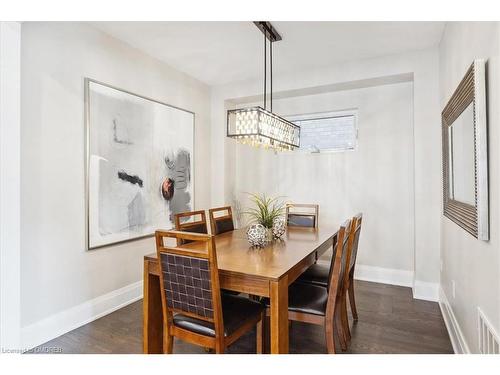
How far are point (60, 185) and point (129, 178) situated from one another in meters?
0.71

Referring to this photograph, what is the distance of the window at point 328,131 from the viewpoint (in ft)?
13.4

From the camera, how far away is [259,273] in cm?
174

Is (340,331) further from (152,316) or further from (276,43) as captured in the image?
(276,43)

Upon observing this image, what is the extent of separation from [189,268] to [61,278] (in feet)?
5.11

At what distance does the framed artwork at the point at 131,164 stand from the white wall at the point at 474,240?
9.47 feet

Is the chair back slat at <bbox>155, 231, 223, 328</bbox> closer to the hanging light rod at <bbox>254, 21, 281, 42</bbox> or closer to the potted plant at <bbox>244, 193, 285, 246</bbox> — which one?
the potted plant at <bbox>244, 193, 285, 246</bbox>

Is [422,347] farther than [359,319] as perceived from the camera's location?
No

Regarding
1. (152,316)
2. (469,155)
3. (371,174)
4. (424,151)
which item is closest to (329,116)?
(371,174)

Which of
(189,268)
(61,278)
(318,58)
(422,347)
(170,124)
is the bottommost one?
(422,347)

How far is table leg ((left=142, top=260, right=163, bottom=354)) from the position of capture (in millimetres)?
2031

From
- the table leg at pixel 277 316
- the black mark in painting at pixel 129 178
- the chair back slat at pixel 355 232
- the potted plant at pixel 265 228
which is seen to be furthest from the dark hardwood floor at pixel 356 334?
the black mark in painting at pixel 129 178

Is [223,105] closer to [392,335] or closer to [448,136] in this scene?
[448,136]
